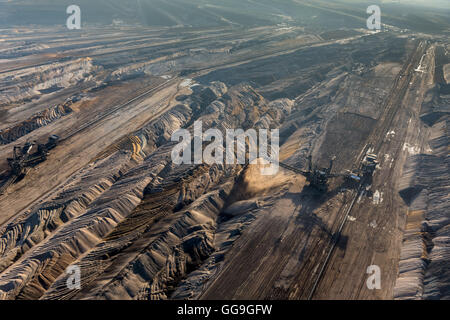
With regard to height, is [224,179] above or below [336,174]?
below

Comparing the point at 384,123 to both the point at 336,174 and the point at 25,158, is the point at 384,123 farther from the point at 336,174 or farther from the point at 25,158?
the point at 25,158

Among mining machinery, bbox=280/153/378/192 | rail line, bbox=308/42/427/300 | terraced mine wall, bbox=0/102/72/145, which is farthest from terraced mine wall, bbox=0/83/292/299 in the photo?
terraced mine wall, bbox=0/102/72/145

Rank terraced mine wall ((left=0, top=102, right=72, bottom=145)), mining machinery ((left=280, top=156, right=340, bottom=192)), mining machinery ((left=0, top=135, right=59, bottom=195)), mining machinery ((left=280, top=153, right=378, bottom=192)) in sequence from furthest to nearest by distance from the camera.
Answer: terraced mine wall ((left=0, top=102, right=72, bottom=145))
mining machinery ((left=0, top=135, right=59, bottom=195))
mining machinery ((left=280, top=153, right=378, bottom=192))
mining machinery ((left=280, top=156, right=340, bottom=192))

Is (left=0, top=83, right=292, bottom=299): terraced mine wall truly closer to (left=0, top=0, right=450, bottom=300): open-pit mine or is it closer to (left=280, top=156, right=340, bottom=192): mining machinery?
(left=0, top=0, right=450, bottom=300): open-pit mine

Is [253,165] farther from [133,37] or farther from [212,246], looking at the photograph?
[133,37]

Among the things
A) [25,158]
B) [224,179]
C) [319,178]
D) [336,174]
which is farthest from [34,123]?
[336,174]

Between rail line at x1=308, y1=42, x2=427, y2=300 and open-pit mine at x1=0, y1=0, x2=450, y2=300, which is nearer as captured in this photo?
open-pit mine at x1=0, y1=0, x2=450, y2=300

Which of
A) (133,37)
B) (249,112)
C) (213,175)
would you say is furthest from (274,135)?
(133,37)
